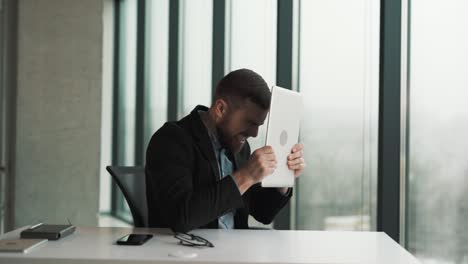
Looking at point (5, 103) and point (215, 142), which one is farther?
point (5, 103)

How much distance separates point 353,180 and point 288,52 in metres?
0.83

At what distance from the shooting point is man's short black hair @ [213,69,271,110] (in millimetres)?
2201

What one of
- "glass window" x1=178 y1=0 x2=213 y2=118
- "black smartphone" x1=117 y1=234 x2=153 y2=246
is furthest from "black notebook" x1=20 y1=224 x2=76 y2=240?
"glass window" x1=178 y1=0 x2=213 y2=118

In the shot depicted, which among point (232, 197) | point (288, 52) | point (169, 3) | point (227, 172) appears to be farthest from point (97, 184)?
point (232, 197)

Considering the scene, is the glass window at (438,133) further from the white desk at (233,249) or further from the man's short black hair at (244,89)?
the man's short black hair at (244,89)

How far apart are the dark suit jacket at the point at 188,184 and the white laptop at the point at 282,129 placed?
19cm

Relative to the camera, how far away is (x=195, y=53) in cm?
504

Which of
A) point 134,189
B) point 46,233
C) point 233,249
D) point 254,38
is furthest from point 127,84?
point 233,249

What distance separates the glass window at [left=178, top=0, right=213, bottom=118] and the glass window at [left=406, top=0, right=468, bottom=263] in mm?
2249

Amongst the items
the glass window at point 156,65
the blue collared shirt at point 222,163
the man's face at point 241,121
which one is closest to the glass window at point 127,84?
the glass window at point 156,65

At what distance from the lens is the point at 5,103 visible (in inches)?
192

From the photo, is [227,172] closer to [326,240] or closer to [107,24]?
[326,240]

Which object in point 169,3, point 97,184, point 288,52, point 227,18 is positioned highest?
point 169,3

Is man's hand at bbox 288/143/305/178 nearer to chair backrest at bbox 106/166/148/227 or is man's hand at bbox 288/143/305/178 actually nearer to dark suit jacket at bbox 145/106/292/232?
dark suit jacket at bbox 145/106/292/232
